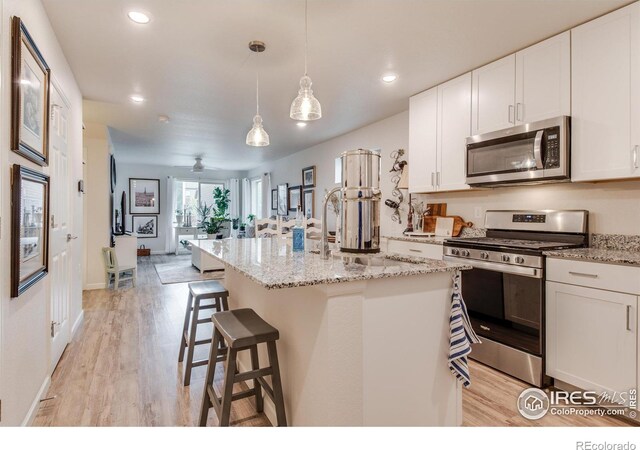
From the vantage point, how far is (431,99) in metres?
3.39

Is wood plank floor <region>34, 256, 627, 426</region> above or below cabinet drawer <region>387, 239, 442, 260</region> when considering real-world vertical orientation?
below

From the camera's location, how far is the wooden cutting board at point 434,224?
3.46 meters

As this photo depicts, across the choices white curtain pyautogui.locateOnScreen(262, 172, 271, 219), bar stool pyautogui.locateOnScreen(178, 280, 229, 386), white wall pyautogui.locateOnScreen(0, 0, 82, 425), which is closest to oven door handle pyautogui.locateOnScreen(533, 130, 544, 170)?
bar stool pyautogui.locateOnScreen(178, 280, 229, 386)

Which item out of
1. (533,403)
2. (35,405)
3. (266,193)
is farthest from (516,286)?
(266,193)

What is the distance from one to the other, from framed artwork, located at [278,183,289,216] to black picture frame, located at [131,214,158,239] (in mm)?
3863

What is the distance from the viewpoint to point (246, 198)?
9.96 m

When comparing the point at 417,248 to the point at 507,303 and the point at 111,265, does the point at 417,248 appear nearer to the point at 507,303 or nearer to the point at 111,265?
the point at 507,303

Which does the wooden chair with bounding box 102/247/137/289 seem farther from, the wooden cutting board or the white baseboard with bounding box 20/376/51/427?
the wooden cutting board

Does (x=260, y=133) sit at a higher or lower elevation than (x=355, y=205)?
higher

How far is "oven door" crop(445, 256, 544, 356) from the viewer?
2.31 meters

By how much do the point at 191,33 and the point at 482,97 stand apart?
7.55ft
